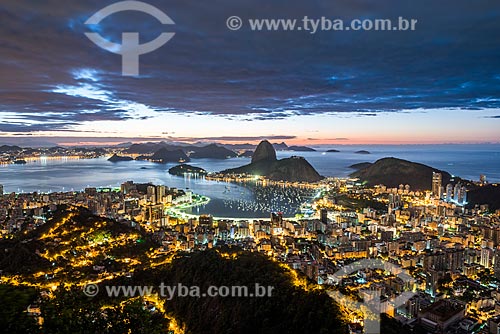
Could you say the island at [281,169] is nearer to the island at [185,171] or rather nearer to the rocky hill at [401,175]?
the island at [185,171]

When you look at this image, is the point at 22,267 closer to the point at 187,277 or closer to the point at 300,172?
the point at 187,277

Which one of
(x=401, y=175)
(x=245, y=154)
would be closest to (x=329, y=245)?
(x=401, y=175)

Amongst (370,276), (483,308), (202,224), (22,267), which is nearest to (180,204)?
(202,224)

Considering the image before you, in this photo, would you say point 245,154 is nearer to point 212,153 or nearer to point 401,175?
point 212,153

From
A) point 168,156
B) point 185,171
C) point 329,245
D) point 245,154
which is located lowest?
point 329,245

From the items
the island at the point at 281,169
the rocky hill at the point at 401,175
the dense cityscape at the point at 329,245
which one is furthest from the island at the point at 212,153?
the dense cityscape at the point at 329,245

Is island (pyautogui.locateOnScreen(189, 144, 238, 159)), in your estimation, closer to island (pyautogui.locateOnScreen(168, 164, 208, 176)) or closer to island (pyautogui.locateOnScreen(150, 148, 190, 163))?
island (pyautogui.locateOnScreen(150, 148, 190, 163))
